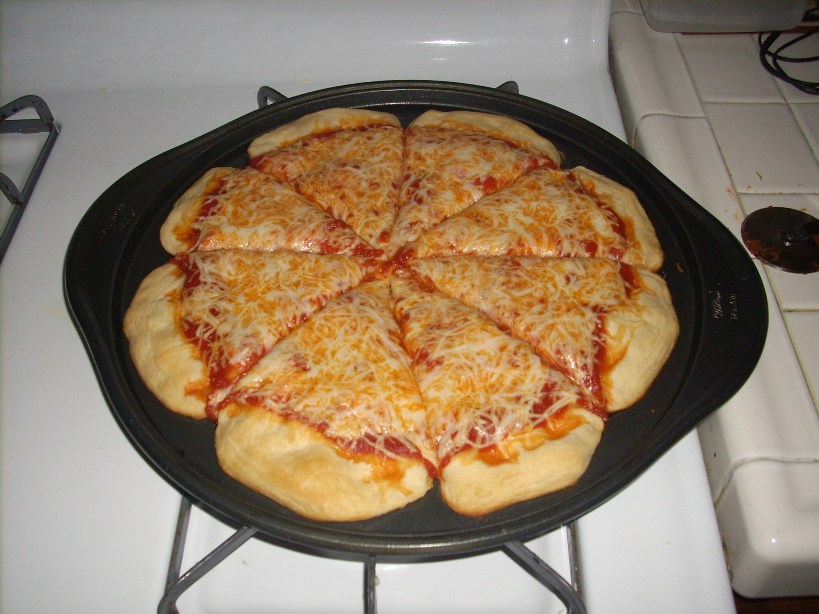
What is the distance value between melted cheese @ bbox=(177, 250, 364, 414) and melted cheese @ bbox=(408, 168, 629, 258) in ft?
1.15

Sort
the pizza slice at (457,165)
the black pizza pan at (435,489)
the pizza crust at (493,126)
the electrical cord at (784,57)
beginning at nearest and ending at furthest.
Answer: the black pizza pan at (435,489) < the pizza slice at (457,165) < the pizza crust at (493,126) < the electrical cord at (784,57)

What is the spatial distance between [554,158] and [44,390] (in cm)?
202

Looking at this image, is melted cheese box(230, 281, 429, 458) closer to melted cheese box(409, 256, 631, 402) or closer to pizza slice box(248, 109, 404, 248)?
melted cheese box(409, 256, 631, 402)

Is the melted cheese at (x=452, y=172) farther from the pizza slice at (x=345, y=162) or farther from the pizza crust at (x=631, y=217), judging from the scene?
the pizza crust at (x=631, y=217)

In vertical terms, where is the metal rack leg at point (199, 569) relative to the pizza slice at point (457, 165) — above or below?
below

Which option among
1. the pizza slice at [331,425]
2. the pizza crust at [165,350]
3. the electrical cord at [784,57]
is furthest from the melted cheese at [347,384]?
the electrical cord at [784,57]

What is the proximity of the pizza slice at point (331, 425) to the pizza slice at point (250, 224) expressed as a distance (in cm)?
36

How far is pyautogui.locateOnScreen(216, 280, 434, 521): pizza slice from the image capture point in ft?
4.83

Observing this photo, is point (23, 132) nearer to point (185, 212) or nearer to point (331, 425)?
point (185, 212)

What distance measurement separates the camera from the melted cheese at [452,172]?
83.9 inches

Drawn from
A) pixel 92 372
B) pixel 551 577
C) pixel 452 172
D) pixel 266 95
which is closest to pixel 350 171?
pixel 452 172

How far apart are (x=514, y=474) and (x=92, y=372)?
1473 mm

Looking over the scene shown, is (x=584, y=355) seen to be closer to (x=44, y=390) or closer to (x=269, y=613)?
(x=269, y=613)

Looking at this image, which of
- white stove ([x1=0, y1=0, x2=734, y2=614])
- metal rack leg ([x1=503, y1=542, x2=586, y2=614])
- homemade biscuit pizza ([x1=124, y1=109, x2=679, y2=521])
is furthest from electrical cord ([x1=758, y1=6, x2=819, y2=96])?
metal rack leg ([x1=503, y1=542, x2=586, y2=614])
